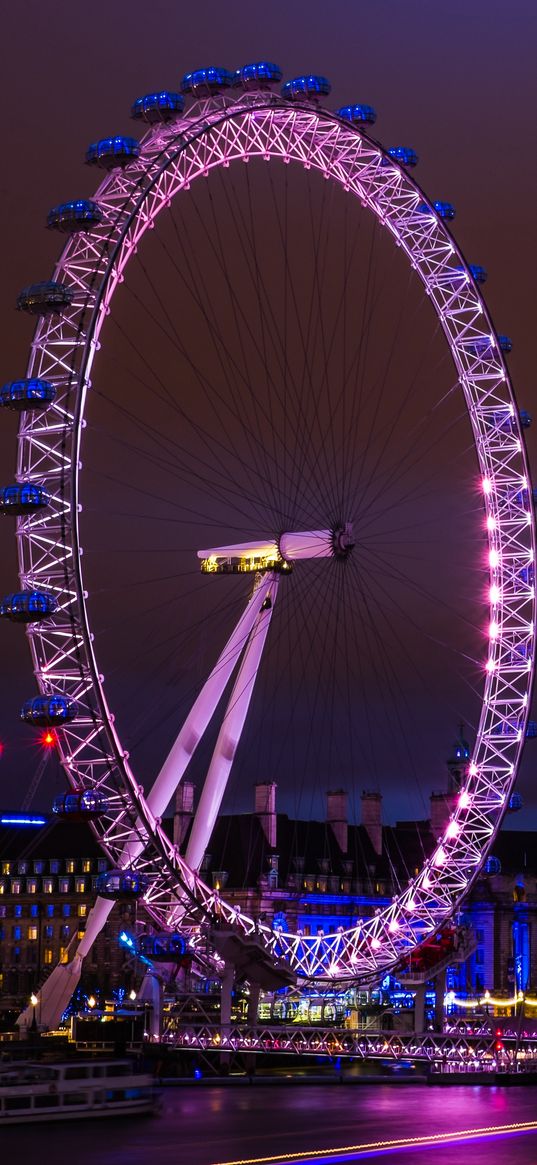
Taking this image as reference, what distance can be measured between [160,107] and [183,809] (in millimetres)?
92573

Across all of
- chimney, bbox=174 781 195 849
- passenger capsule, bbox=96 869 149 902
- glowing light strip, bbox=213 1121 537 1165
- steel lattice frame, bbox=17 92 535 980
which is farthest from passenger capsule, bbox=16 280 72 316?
chimney, bbox=174 781 195 849

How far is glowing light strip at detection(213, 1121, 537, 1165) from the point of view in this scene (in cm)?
3094

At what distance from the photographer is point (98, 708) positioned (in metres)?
55.2

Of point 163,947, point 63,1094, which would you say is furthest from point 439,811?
point 63,1094

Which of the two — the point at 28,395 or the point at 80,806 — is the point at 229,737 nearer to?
the point at 80,806

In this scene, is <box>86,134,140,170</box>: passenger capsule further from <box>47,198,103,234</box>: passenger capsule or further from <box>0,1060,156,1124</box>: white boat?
<box>0,1060,156,1124</box>: white boat

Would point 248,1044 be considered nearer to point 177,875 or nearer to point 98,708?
point 177,875

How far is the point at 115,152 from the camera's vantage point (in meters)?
56.0

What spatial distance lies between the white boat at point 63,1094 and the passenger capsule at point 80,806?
12732mm

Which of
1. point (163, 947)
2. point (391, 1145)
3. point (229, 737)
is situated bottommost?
point (391, 1145)

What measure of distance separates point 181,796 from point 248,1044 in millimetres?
84409

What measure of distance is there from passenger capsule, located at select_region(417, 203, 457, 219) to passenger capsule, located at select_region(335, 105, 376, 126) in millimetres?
3611

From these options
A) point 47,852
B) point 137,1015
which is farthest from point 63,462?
point 47,852

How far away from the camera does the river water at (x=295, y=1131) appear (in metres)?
31.8
